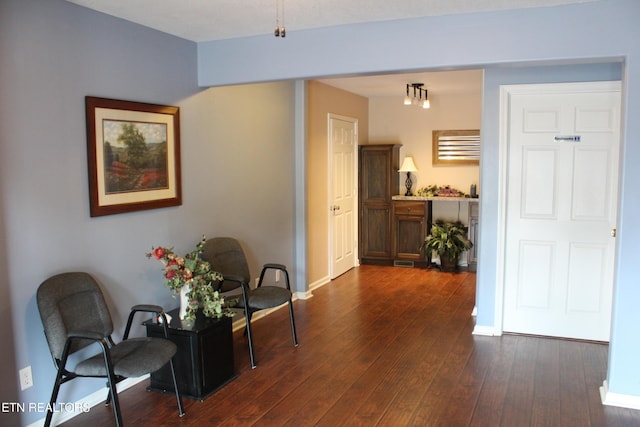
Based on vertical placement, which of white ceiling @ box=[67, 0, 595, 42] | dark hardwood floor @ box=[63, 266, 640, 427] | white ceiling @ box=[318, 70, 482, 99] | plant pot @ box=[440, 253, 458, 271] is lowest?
dark hardwood floor @ box=[63, 266, 640, 427]

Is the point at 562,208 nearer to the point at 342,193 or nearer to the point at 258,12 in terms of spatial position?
the point at 258,12

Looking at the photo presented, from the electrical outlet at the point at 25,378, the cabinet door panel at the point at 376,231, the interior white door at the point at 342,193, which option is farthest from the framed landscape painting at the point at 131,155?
the cabinet door panel at the point at 376,231

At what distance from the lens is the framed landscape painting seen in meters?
3.13

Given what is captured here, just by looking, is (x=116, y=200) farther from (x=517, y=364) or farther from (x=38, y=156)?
(x=517, y=364)

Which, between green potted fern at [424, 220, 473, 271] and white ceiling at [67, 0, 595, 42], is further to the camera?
green potted fern at [424, 220, 473, 271]

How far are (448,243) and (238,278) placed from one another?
3.59 meters

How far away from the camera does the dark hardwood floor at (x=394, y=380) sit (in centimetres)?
301

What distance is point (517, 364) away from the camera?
3783 millimetres

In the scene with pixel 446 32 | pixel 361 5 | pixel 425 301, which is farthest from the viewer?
pixel 425 301

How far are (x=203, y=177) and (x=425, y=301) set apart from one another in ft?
8.79

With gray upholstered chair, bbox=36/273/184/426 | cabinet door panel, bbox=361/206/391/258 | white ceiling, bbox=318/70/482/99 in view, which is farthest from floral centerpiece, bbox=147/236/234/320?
cabinet door panel, bbox=361/206/391/258

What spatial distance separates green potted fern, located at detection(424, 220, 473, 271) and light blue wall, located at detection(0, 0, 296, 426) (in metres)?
3.23

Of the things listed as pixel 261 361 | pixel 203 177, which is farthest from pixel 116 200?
pixel 261 361

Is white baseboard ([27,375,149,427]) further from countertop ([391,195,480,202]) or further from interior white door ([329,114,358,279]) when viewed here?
countertop ([391,195,480,202])
